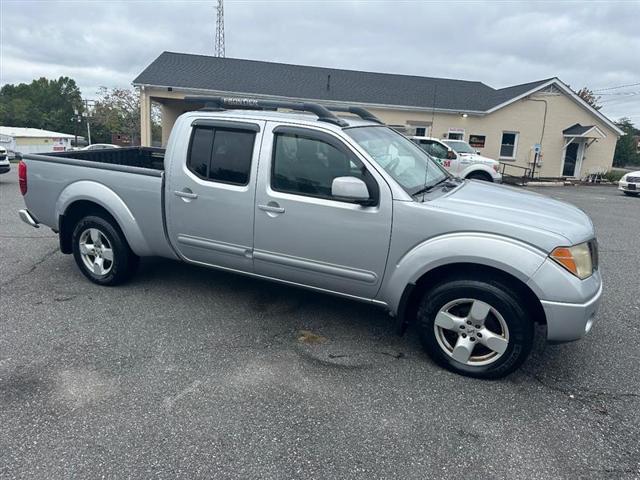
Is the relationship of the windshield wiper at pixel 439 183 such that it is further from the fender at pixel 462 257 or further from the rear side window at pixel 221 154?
the rear side window at pixel 221 154

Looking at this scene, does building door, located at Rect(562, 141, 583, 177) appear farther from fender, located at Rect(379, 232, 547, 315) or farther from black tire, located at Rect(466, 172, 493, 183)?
fender, located at Rect(379, 232, 547, 315)

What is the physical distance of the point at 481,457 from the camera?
8.25 ft

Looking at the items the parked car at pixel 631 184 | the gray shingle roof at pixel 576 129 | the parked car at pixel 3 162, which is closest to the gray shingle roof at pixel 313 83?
the gray shingle roof at pixel 576 129

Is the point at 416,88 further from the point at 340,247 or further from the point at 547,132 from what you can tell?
the point at 340,247

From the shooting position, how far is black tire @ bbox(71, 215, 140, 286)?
14.9ft

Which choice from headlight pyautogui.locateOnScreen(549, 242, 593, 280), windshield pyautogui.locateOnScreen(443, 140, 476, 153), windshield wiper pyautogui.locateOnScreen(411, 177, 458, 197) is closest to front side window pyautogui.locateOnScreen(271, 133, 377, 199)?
windshield wiper pyautogui.locateOnScreen(411, 177, 458, 197)

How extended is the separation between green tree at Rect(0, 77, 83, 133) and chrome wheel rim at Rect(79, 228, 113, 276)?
81564 mm

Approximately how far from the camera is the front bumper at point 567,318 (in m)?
2.96

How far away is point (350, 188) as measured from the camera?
3.23 m

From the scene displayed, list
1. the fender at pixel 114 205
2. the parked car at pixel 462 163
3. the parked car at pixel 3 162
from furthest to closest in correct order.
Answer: the parked car at pixel 462 163 → the parked car at pixel 3 162 → the fender at pixel 114 205

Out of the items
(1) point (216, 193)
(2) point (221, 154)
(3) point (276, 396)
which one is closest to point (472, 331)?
(3) point (276, 396)

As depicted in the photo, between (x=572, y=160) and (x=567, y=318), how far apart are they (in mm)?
25047

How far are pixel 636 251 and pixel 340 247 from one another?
20.7 ft

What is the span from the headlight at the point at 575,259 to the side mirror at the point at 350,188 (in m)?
1.35
